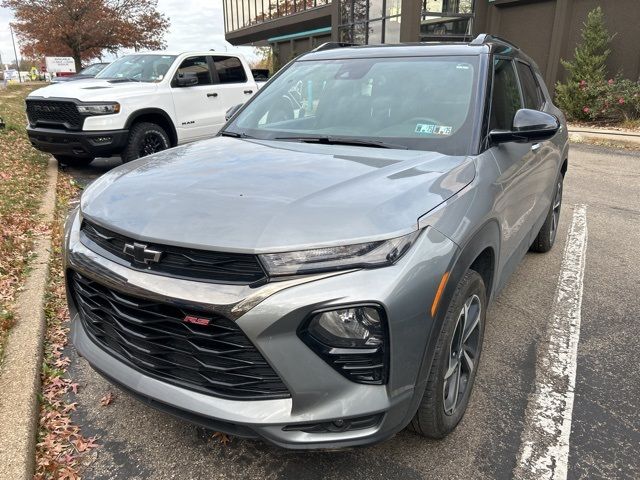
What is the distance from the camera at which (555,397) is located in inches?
110

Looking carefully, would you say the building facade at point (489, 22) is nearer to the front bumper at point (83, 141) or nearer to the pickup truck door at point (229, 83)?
the pickup truck door at point (229, 83)

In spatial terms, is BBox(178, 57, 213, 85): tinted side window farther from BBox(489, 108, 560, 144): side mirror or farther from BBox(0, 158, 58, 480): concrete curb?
BBox(489, 108, 560, 144): side mirror

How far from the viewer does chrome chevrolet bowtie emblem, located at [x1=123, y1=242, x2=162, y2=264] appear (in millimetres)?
1924

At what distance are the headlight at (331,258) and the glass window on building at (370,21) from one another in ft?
61.0

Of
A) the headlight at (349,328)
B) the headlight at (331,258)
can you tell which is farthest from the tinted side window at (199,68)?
the headlight at (349,328)

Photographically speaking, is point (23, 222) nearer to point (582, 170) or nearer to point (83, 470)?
point (83, 470)

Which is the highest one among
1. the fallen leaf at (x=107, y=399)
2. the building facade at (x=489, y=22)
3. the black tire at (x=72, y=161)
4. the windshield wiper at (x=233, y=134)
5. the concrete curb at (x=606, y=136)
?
the building facade at (x=489, y=22)

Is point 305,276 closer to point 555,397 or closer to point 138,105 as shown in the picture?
point 555,397

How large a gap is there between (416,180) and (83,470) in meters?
1.96

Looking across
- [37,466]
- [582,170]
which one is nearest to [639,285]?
[37,466]

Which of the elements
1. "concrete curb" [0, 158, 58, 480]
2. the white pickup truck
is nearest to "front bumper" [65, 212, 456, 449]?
"concrete curb" [0, 158, 58, 480]

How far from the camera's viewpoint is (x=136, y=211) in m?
2.11

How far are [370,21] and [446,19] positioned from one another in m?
3.38

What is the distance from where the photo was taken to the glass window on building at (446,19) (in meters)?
18.2
